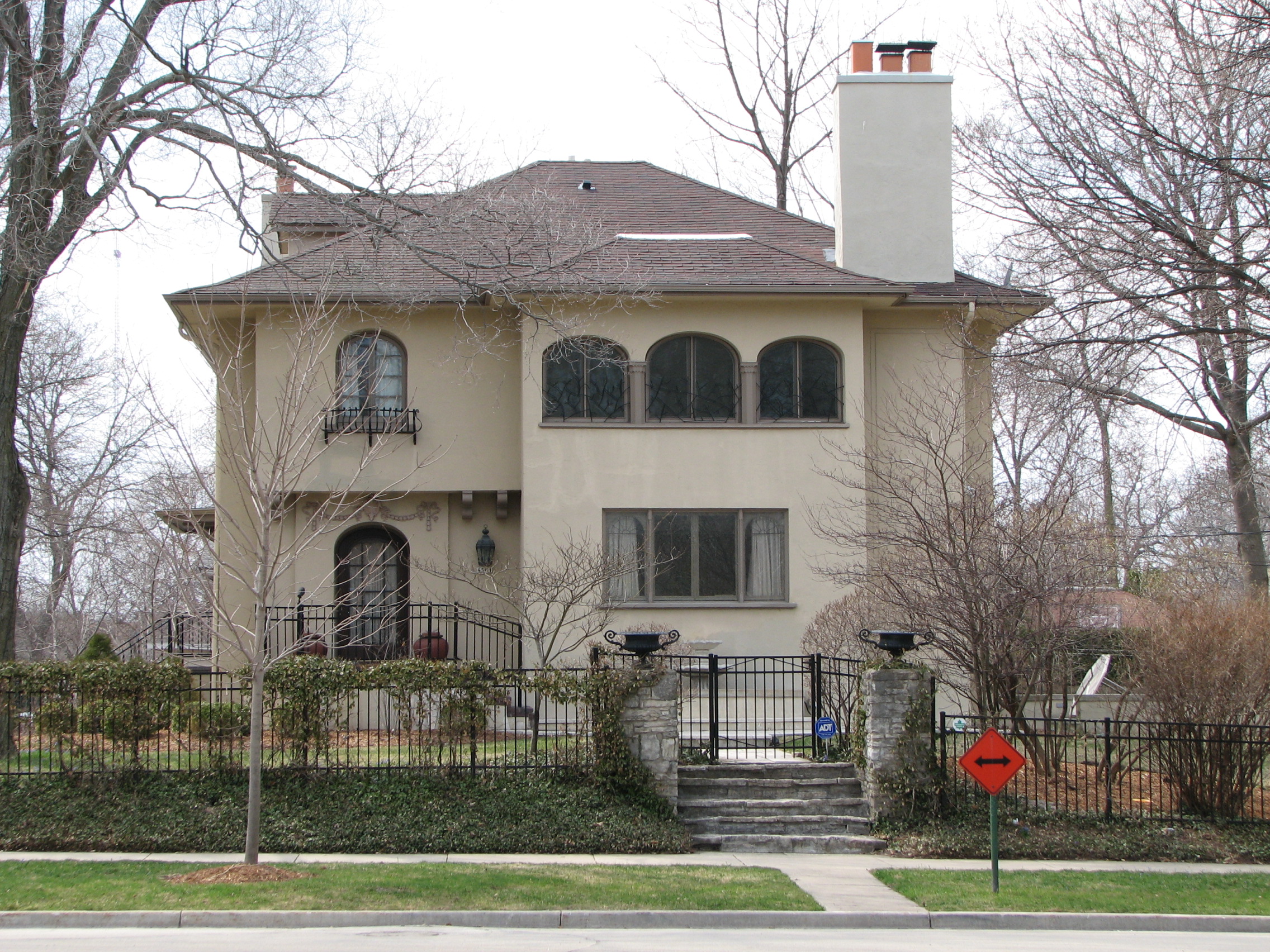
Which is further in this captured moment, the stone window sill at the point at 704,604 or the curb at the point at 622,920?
the stone window sill at the point at 704,604

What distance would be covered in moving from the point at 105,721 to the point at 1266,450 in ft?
74.8

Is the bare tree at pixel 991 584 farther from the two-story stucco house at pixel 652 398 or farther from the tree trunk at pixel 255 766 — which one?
the tree trunk at pixel 255 766

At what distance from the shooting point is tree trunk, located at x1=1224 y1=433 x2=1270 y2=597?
21.2 m

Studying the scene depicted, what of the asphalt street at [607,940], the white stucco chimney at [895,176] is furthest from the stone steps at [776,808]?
the white stucco chimney at [895,176]

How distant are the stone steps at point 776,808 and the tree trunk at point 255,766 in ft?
13.6

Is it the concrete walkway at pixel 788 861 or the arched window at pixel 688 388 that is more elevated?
the arched window at pixel 688 388

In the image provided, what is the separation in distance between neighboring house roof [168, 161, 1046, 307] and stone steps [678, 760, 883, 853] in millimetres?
6253

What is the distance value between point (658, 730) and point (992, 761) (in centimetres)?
355

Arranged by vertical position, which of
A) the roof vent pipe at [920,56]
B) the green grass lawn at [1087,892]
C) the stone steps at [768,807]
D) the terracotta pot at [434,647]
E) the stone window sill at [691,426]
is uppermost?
the roof vent pipe at [920,56]

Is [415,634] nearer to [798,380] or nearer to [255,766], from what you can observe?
[798,380]

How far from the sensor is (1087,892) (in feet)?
33.5

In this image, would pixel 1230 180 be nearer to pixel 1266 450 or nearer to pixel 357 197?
pixel 357 197

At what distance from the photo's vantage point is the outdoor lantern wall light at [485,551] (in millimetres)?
18859

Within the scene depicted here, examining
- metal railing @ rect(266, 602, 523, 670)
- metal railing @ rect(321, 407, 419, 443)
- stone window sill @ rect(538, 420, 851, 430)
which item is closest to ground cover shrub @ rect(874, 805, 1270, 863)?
metal railing @ rect(266, 602, 523, 670)
